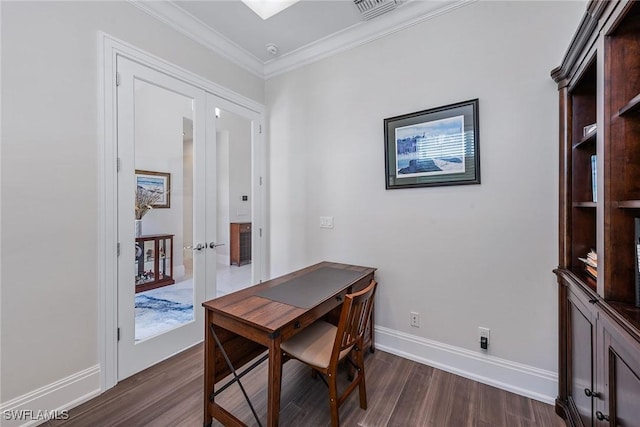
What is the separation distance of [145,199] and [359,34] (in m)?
2.37

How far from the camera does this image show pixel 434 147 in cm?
207

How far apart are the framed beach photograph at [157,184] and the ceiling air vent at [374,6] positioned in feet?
7.02

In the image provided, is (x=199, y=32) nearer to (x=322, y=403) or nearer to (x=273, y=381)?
(x=273, y=381)

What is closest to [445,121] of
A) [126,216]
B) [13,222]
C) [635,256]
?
[635,256]

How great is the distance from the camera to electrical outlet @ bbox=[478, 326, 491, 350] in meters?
1.91

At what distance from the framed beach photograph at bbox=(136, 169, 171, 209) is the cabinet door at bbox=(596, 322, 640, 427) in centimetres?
278

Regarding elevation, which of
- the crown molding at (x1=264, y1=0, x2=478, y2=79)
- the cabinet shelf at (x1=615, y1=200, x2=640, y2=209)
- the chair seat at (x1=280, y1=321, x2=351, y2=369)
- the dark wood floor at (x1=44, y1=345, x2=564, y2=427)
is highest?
the crown molding at (x1=264, y1=0, x2=478, y2=79)

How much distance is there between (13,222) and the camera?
148 cm

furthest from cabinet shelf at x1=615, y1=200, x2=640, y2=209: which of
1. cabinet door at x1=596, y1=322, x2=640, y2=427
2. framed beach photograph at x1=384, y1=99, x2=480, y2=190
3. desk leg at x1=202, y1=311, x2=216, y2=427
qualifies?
desk leg at x1=202, y1=311, x2=216, y2=427

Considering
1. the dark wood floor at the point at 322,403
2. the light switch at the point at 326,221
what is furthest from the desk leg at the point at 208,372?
the light switch at the point at 326,221

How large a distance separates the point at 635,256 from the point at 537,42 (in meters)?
1.50

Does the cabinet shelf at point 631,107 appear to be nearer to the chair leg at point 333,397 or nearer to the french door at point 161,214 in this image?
the chair leg at point 333,397

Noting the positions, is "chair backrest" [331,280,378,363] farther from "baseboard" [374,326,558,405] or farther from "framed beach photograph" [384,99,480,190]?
"framed beach photograph" [384,99,480,190]

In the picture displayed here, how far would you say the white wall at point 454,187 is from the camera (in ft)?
5.69
